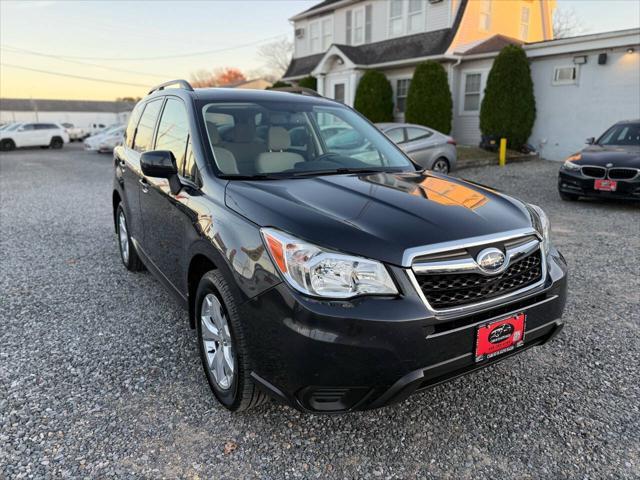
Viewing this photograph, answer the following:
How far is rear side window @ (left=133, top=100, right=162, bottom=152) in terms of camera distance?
13.0ft

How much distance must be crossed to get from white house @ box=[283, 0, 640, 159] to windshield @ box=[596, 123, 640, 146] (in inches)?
247

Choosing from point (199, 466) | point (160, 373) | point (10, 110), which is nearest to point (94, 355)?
point (160, 373)

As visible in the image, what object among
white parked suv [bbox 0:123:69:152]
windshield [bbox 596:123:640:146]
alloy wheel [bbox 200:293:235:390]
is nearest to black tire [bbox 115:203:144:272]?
alloy wheel [bbox 200:293:235:390]

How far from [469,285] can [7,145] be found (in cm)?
3046

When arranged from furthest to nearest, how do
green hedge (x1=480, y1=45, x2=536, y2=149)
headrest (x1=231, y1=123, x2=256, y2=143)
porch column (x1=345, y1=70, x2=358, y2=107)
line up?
porch column (x1=345, y1=70, x2=358, y2=107), green hedge (x1=480, y1=45, x2=536, y2=149), headrest (x1=231, y1=123, x2=256, y2=143)

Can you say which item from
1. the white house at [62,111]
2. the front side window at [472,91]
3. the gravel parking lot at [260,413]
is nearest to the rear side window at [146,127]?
the gravel parking lot at [260,413]

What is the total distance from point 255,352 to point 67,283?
11.0ft

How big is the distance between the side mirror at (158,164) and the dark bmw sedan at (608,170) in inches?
290

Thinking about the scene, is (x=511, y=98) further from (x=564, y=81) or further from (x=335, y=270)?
(x=335, y=270)

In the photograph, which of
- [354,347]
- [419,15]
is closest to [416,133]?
[354,347]

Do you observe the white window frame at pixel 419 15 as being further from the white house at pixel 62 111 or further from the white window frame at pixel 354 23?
the white house at pixel 62 111

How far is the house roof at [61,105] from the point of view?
66250 millimetres

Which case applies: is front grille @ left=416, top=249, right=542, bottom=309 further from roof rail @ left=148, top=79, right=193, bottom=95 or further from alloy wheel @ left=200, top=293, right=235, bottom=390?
roof rail @ left=148, top=79, right=193, bottom=95

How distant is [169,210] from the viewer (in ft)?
10.5
